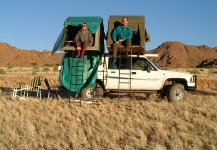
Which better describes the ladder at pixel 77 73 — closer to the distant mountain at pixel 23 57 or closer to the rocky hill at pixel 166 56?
the rocky hill at pixel 166 56

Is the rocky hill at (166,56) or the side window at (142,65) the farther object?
the rocky hill at (166,56)

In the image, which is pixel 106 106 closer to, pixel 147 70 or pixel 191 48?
pixel 147 70

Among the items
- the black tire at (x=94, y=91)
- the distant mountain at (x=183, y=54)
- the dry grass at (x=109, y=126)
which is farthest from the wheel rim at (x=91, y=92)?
the distant mountain at (x=183, y=54)

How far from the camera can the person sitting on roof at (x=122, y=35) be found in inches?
439

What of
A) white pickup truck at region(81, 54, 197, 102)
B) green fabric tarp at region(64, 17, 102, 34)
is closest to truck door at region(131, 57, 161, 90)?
white pickup truck at region(81, 54, 197, 102)

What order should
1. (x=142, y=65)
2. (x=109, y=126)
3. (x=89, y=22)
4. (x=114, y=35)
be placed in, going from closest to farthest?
1. (x=109, y=126)
2. (x=114, y=35)
3. (x=89, y=22)
4. (x=142, y=65)

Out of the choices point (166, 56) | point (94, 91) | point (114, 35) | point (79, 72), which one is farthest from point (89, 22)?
point (166, 56)

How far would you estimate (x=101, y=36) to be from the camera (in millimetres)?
12227

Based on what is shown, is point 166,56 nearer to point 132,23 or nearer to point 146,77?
point 146,77

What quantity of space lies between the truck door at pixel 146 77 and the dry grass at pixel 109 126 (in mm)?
1145

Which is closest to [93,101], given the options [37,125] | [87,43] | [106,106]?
[106,106]

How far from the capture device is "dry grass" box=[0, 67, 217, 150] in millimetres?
6691

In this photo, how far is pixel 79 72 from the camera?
39.8 feet

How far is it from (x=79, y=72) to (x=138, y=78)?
2256 mm
